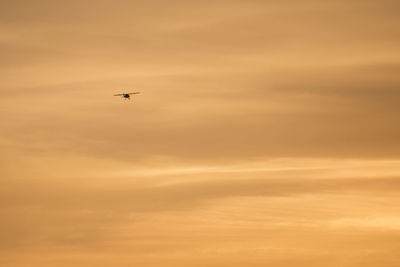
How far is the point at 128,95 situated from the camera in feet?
547

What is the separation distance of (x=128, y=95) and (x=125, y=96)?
2.15 metres

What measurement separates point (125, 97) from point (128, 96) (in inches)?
102

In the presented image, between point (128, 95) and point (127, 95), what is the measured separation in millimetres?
810

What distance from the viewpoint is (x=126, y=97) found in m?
166

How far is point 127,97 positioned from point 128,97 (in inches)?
27.4

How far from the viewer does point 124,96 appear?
165250 millimetres

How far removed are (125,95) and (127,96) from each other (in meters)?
1.50

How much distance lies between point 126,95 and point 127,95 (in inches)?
26.3

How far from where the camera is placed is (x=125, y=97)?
165250 mm

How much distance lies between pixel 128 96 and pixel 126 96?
134 centimetres

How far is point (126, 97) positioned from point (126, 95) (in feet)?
5.32

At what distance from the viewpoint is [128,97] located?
168 metres

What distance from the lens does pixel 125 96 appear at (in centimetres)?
16612
